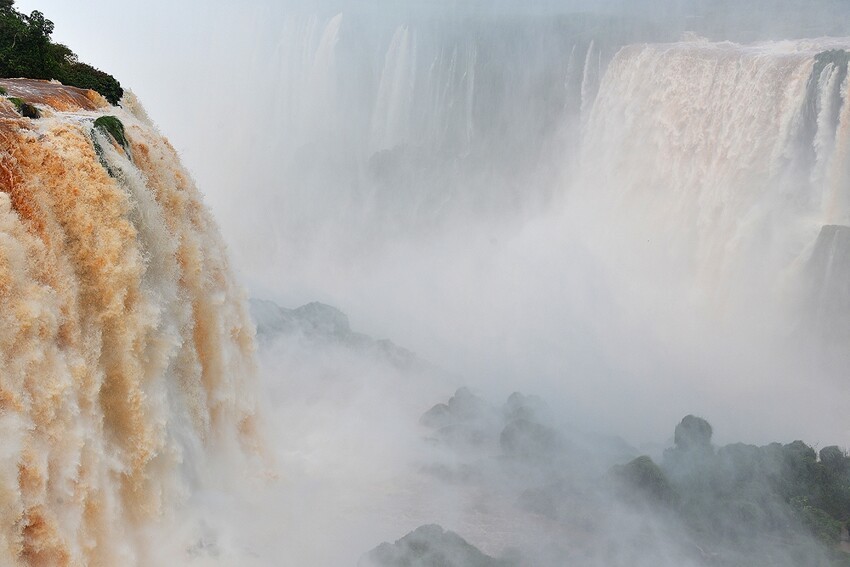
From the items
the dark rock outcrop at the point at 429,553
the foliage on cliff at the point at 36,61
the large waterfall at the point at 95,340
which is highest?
the foliage on cliff at the point at 36,61

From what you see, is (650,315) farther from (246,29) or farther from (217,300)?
(246,29)

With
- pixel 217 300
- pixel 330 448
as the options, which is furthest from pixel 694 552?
pixel 217 300

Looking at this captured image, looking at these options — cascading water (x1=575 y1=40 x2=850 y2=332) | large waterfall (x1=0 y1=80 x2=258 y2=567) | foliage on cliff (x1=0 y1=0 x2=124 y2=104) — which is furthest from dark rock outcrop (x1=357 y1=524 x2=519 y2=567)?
cascading water (x1=575 y1=40 x2=850 y2=332)

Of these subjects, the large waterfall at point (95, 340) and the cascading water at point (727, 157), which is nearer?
the large waterfall at point (95, 340)

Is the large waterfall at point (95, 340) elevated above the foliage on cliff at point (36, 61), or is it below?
below

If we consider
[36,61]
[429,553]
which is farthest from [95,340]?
[36,61]

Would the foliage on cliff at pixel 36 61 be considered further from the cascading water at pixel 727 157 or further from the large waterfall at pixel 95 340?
the cascading water at pixel 727 157

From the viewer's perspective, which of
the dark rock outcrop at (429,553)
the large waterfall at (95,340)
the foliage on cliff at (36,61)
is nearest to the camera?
the large waterfall at (95,340)

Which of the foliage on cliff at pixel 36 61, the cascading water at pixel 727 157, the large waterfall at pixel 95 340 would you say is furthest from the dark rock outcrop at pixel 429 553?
the cascading water at pixel 727 157
